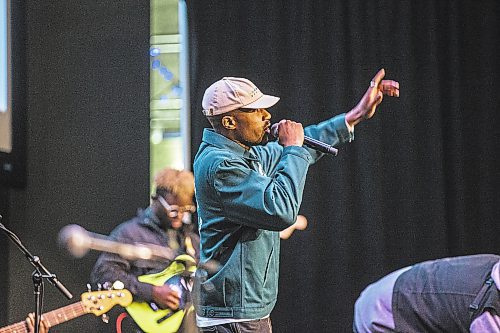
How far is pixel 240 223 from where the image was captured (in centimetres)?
230

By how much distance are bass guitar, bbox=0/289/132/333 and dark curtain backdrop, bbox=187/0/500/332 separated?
1.08m

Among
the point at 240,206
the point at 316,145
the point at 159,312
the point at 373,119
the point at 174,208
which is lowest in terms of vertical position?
the point at 159,312

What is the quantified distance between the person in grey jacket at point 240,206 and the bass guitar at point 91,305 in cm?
100

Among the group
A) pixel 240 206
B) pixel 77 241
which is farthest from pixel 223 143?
pixel 77 241

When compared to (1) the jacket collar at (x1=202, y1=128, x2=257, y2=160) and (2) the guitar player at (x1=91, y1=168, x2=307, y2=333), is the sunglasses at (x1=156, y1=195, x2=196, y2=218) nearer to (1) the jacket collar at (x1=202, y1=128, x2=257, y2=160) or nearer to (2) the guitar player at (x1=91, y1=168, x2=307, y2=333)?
(2) the guitar player at (x1=91, y1=168, x2=307, y2=333)

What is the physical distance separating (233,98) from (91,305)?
4.36 feet

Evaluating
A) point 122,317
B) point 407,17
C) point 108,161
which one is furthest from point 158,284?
point 407,17

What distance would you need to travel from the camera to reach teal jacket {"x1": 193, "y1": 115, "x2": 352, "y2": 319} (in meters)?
2.28

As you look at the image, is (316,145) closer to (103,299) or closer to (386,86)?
(386,86)

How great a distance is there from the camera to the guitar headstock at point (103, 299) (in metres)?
3.36

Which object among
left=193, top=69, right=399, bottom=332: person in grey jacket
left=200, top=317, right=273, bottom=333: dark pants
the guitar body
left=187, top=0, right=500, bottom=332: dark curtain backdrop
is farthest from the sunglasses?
left=200, top=317, right=273, bottom=333: dark pants

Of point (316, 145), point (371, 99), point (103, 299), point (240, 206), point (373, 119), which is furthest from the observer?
point (373, 119)

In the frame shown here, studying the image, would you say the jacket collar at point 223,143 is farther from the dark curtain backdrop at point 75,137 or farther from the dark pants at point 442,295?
the dark curtain backdrop at point 75,137

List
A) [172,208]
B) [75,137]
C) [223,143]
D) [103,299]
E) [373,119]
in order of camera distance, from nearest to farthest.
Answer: [223,143], [103,299], [172,208], [75,137], [373,119]
